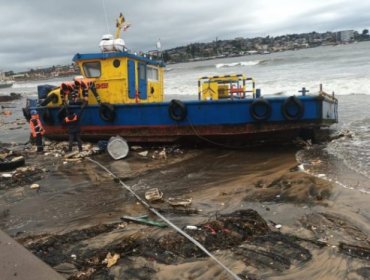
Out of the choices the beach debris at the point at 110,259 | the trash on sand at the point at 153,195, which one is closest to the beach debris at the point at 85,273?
the beach debris at the point at 110,259

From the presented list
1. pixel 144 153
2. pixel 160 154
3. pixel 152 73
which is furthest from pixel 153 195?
pixel 152 73

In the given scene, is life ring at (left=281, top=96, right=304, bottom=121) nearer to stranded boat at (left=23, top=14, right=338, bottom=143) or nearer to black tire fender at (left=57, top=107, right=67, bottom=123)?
stranded boat at (left=23, top=14, right=338, bottom=143)

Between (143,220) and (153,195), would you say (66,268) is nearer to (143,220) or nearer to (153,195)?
(143,220)

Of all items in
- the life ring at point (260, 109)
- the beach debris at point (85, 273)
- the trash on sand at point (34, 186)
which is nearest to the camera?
the beach debris at point (85, 273)

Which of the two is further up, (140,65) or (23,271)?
(140,65)

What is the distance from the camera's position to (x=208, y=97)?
12.0 meters

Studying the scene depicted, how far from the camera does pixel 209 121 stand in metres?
9.47

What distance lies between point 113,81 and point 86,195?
4.81m

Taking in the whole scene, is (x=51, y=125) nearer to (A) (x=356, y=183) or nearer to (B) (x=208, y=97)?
(B) (x=208, y=97)

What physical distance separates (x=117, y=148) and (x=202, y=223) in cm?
477

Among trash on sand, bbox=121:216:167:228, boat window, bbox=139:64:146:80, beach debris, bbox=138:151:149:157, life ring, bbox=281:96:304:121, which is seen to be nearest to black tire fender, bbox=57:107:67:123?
boat window, bbox=139:64:146:80

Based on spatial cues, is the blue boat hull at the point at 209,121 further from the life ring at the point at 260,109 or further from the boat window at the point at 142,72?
the boat window at the point at 142,72

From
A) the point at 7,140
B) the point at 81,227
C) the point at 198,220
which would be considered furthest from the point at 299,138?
the point at 7,140

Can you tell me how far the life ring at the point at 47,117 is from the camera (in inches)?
442
